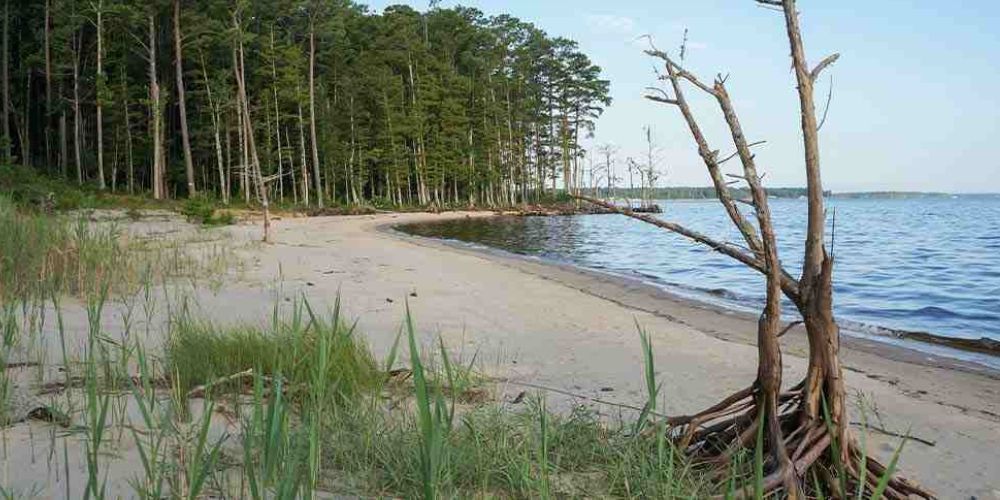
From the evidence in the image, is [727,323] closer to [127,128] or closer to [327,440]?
[327,440]

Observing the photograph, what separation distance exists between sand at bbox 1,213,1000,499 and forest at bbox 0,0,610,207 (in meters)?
16.9

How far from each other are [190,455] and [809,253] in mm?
2189

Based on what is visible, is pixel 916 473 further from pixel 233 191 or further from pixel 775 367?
pixel 233 191

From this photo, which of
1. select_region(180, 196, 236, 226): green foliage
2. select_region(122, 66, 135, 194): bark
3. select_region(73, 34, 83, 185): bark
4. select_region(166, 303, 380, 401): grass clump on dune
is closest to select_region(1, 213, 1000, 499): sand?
select_region(166, 303, 380, 401): grass clump on dune

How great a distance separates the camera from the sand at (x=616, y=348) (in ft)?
12.5

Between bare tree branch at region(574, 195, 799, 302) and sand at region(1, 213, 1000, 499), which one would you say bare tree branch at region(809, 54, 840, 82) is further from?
sand at region(1, 213, 1000, 499)

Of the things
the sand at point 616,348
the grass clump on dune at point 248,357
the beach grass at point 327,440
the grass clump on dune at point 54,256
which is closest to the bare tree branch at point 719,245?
the beach grass at point 327,440

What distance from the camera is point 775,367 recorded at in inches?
89.3

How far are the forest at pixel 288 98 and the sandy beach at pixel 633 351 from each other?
16.9 meters

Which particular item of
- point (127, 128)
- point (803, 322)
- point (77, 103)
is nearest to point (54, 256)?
point (803, 322)

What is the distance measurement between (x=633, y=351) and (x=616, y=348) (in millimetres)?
153

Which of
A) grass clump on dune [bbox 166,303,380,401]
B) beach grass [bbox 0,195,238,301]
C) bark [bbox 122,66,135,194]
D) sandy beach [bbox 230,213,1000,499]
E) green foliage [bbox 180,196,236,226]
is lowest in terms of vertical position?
sandy beach [bbox 230,213,1000,499]

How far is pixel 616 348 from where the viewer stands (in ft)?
19.2

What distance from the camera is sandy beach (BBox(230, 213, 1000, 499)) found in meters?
3.83
